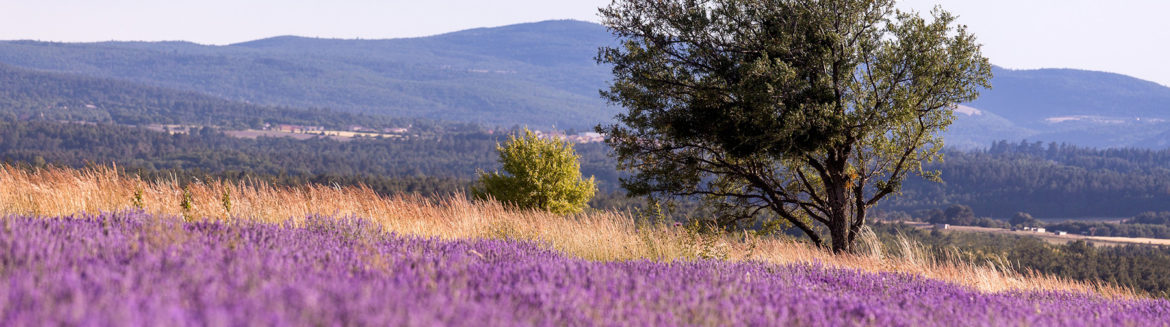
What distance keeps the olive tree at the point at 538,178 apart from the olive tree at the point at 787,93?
6.39m

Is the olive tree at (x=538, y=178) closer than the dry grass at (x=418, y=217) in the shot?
No

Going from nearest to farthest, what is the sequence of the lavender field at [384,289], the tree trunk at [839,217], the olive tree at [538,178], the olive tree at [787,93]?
the lavender field at [384,289] < the olive tree at [787,93] < the tree trunk at [839,217] < the olive tree at [538,178]

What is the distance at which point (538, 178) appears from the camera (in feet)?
85.5

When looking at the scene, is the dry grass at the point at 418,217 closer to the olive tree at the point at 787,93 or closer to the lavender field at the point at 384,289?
the lavender field at the point at 384,289

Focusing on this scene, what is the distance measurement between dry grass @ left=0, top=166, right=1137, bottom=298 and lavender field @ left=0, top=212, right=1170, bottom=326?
179cm

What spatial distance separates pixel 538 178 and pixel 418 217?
1423cm

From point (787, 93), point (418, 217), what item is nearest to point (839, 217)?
point (787, 93)

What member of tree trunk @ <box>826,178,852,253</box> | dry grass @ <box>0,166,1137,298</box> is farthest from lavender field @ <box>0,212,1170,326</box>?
tree trunk @ <box>826,178,852,253</box>

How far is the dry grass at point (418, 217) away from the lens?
315 inches

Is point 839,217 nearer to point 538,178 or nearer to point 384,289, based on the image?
point 538,178

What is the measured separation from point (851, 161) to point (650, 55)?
19.2 feet

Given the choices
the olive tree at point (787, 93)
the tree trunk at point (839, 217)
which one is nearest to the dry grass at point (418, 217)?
the olive tree at point (787, 93)

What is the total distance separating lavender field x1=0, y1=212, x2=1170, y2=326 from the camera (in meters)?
2.45

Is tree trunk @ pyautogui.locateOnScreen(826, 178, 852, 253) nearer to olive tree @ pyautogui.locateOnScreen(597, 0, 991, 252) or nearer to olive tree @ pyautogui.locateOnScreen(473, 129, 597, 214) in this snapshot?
olive tree @ pyautogui.locateOnScreen(597, 0, 991, 252)
